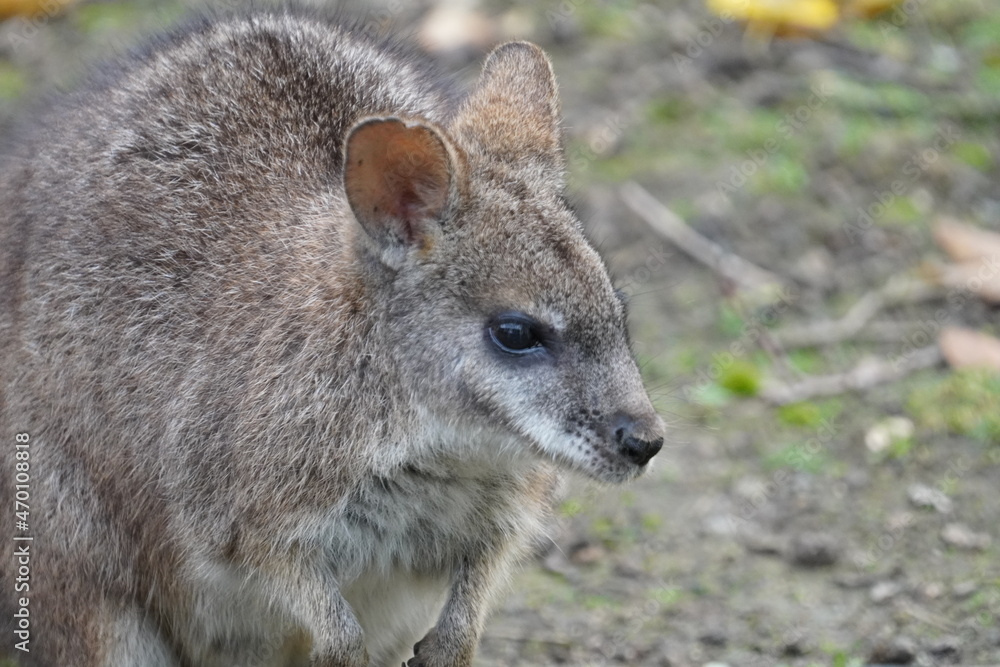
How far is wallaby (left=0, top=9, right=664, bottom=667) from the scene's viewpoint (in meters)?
4.21

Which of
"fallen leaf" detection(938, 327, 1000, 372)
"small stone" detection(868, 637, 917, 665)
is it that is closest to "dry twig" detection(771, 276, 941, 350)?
"fallen leaf" detection(938, 327, 1000, 372)

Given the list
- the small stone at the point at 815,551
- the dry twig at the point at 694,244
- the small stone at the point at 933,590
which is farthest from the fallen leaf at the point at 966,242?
the small stone at the point at 933,590

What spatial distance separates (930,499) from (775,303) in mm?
1554

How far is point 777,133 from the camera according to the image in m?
8.19

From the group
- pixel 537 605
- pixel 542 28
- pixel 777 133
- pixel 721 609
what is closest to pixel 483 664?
pixel 537 605

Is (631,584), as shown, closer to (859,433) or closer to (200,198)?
(859,433)

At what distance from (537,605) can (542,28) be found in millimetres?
4382

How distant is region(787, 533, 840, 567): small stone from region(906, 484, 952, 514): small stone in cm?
42

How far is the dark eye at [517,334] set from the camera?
4172 mm

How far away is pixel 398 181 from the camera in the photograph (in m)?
4.19

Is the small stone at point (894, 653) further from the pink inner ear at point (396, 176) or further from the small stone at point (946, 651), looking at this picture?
the pink inner ear at point (396, 176)

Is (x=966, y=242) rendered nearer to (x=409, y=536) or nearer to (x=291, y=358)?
(x=409, y=536)

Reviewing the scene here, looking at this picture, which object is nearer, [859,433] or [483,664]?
[483,664]

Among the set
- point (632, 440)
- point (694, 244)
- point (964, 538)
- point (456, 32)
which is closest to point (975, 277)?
point (694, 244)
